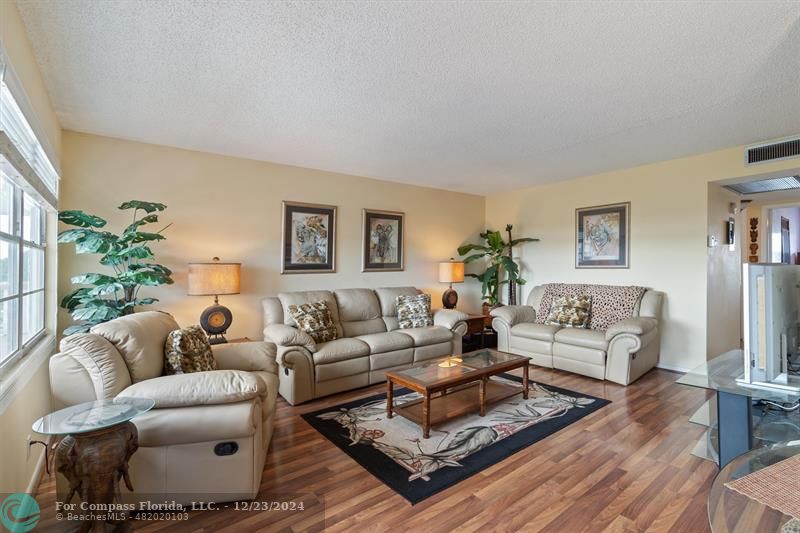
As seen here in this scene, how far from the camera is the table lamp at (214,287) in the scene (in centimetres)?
331

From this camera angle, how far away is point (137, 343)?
2002 mm

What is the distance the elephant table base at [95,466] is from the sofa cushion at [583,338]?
398cm

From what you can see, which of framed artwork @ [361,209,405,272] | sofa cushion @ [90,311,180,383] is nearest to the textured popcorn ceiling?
framed artwork @ [361,209,405,272]

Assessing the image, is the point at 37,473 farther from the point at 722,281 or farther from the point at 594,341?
the point at 722,281

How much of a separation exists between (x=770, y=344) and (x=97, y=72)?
153 inches

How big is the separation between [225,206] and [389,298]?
2.17 m

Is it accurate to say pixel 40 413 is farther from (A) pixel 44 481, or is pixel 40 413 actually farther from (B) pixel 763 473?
(B) pixel 763 473

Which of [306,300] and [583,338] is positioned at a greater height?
A: [306,300]

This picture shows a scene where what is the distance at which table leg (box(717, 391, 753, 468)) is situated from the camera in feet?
6.18

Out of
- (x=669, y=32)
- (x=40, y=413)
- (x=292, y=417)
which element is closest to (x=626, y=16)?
(x=669, y=32)

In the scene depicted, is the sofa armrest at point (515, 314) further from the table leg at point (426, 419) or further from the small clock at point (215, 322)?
the small clock at point (215, 322)

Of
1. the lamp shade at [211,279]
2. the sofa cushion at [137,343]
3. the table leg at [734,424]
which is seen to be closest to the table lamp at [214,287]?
the lamp shade at [211,279]

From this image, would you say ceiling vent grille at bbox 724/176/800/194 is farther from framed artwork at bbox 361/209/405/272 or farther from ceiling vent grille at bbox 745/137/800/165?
framed artwork at bbox 361/209/405/272

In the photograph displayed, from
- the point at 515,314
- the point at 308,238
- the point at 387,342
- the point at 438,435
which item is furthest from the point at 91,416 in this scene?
the point at 515,314
